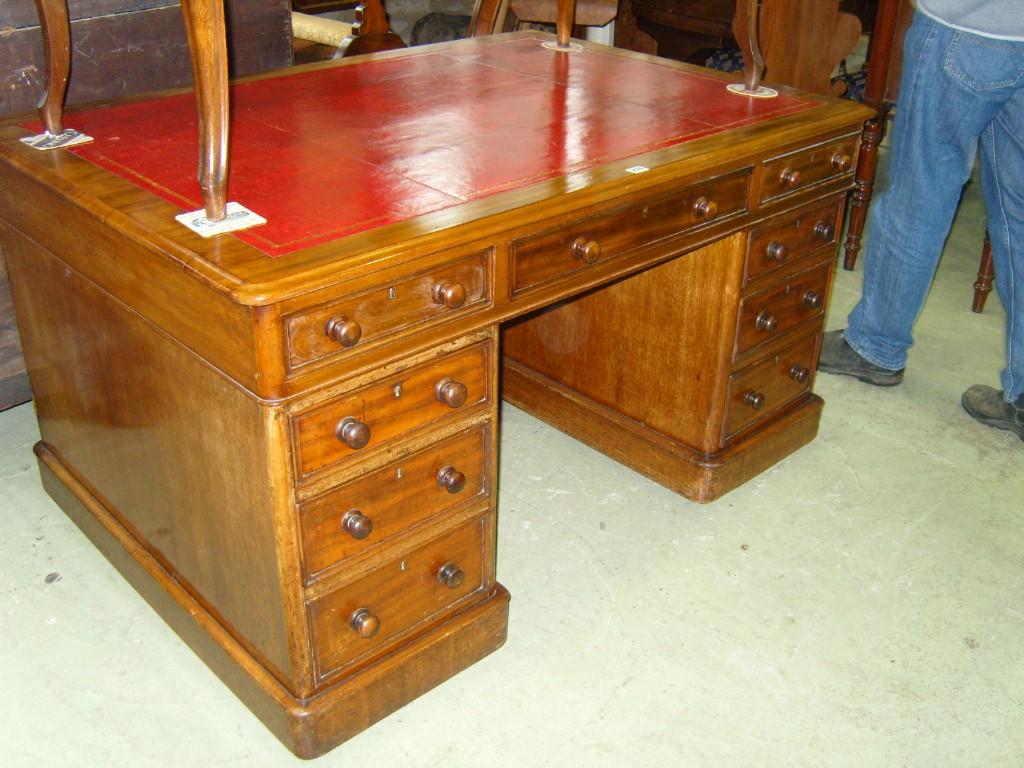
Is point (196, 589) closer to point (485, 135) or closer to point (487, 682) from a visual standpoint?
point (487, 682)

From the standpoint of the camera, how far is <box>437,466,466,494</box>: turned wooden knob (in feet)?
5.74

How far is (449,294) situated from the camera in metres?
1.58

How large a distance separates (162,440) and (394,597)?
1.54ft

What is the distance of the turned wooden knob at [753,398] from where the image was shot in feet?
7.98

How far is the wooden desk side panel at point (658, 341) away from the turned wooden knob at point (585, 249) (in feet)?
1.70

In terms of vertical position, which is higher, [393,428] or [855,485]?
[393,428]

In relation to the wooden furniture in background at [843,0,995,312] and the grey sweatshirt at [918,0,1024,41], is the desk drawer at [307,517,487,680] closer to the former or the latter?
the grey sweatshirt at [918,0,1024,41]

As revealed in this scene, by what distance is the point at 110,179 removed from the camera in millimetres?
1666

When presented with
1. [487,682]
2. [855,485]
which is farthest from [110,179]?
[855,485]

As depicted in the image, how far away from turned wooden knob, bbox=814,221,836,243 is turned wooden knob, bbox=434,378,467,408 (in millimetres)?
1073

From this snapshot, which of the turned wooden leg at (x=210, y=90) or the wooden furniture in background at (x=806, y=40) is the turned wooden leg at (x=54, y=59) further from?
the wooden furniture in background at (x=806, y=40)

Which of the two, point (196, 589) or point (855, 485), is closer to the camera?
point (196, 589)

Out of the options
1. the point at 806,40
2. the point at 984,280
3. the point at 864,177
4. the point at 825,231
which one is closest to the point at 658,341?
Result: the point at 825,231

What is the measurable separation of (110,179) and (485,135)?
655 millimetres
